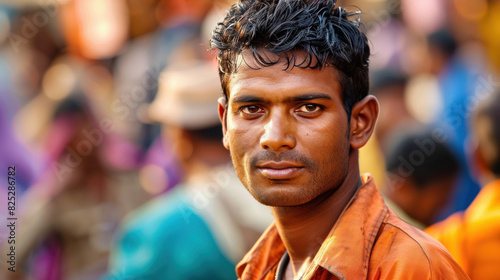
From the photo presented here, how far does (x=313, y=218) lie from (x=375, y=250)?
0.97ft

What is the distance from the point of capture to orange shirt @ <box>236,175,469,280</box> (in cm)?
162

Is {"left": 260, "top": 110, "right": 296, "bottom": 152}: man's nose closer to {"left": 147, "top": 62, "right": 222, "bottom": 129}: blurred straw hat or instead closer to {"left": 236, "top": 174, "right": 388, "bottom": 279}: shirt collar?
{"left": 236, "top": 174, "right": 388, "bottom": 279}: shirt collar

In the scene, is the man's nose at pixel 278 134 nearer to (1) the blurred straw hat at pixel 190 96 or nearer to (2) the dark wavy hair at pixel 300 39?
(2) the dark wavy hair at pixel 300 39

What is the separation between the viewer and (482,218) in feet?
12.1

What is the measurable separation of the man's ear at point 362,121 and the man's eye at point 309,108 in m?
0.18

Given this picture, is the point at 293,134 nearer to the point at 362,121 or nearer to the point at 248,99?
the point at 248,99

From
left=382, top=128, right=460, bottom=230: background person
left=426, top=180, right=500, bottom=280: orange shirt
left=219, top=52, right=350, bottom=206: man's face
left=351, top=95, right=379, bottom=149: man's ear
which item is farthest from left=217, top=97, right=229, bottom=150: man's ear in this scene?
left=382, top=128, right=460, bottom=230: background person

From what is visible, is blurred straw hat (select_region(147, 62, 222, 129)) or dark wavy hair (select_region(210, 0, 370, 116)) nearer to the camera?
dark wavy hair (select_region(210, 0, 370, 116))

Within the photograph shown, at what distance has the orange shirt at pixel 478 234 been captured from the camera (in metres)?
3.50

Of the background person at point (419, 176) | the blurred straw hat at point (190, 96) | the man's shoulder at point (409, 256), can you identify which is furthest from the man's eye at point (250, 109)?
the blurred straw hat at point (190, 96)

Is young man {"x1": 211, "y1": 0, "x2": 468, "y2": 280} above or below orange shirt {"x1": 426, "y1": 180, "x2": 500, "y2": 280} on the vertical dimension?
above

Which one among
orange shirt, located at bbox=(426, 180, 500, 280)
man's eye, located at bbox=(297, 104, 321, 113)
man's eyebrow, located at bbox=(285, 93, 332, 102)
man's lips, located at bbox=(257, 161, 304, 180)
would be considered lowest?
orange shirt, located at bbox=(426, 180, 500, 280)

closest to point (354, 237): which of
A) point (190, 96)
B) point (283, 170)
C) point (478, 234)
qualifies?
point (283, 170)

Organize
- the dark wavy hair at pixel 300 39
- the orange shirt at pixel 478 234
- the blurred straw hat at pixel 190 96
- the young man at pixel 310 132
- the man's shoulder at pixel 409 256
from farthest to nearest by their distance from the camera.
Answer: the blurred straw hat at pixel 190 96
the orange shirt at pixel 478 234
the dark wavy hair at pixel 300 39
the young man at pixel 310 132
the man's shoulder at pixel 409 256
